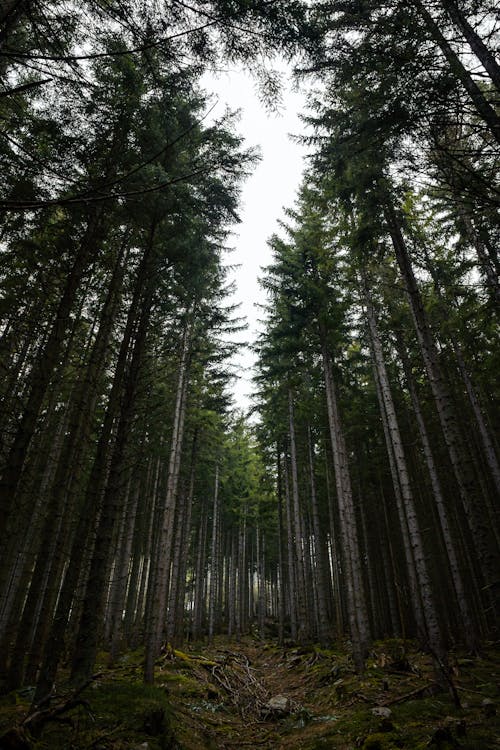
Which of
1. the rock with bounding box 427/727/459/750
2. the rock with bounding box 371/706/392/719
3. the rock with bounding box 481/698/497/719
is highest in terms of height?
the rock with bounding box 481/698/497/719

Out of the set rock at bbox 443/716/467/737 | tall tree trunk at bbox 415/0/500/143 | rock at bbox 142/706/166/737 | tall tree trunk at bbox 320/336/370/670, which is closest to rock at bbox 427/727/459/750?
rock at bbox 443/716/467/737

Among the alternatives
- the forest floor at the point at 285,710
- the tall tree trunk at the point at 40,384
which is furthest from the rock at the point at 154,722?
the tall tree trunk at the point at 40,384

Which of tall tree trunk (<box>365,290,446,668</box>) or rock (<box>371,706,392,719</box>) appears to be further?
tall tree trunk (<box>365,290,446,668</box>)

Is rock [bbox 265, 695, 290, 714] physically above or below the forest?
below

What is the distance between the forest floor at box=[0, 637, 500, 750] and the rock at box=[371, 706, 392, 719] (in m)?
0.02

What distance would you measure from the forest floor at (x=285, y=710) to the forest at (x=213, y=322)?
58 millimetres

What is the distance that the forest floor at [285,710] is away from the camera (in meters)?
4.11

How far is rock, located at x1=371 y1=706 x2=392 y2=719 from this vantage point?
17.8ft

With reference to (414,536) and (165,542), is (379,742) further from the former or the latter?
(165,542)

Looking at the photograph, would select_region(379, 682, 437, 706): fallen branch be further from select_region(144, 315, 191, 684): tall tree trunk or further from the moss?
select_region(144, 315, 191, 684): tall tree trunk

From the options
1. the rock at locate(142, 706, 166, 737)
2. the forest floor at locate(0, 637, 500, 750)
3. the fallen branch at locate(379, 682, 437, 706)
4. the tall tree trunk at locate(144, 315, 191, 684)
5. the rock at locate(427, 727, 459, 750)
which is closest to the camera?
the rock at locate(427, 727, 459, 750)

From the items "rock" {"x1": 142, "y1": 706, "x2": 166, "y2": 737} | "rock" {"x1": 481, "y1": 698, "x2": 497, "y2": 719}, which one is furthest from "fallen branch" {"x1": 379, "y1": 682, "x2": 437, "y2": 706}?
"rock" {"x1": 142, "y1": 706, "x2": 166, "y2": 737}

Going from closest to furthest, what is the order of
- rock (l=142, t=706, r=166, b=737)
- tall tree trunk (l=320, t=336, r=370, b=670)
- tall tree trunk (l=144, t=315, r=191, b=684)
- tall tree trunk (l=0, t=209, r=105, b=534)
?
rock (l=142, t=706, r=166, b=737)
tall tree trunk (l=0, t=209, r=105, b=534)
tall tree trunk (l=144, t=315, r=191, b=684)
tall tree trunk (l=320, t=336, r=370, b=670)

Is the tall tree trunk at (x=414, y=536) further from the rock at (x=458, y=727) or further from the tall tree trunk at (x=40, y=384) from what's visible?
the tall tree trunk at (x=40, y=384)
